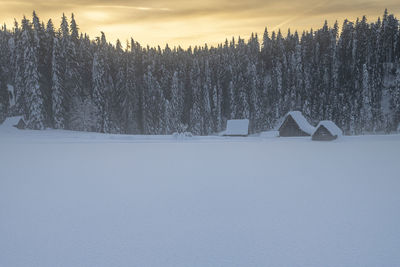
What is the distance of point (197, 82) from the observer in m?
73.4

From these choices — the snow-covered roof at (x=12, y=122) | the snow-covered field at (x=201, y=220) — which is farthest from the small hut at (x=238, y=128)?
the snow-covered roof at (x=12, y=122)

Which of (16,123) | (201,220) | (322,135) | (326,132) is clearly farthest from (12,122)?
(326,132)

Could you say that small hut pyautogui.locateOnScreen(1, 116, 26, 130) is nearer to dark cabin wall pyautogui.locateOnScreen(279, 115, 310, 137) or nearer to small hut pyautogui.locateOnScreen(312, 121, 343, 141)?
dark cabin wall pyautogui.locateOnScreen(279, 115, 310, 137)

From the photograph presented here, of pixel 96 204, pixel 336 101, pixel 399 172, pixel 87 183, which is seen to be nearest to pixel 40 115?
pixel 87 183

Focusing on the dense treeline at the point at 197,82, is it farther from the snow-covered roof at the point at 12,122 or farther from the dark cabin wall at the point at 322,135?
the dark cabin wall at the point at 322,135

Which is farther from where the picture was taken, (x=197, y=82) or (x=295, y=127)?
(x=197, y=82)

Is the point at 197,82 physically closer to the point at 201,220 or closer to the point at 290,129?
the point at 290,129

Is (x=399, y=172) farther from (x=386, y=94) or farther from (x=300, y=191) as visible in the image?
(x=386, y=94)

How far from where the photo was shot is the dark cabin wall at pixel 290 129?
42.9 meters

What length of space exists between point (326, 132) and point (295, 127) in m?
7.74

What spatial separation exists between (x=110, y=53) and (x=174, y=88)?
58.7 ft

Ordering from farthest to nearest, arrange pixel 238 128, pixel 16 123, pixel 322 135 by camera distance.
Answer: pixel 238 128, pixel 16 123, pixel 322 135

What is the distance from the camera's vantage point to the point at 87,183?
10359 mm

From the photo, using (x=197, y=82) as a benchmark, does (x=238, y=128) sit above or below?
below
